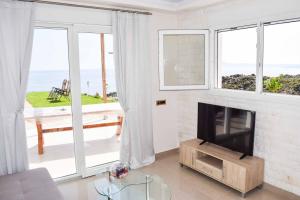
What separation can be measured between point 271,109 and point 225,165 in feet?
3.04

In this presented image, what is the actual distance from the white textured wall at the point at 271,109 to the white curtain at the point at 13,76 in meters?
2.64

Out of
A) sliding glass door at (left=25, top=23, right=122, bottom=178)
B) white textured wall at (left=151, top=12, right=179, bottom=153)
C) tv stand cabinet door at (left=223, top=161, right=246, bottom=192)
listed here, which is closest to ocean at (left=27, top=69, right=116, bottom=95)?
sliding glass door at (left=25, top=23, right=122, bottom=178)

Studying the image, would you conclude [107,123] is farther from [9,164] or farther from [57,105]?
[9,164]

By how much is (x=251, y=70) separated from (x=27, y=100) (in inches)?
121

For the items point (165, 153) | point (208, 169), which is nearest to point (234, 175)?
point (208, 169)

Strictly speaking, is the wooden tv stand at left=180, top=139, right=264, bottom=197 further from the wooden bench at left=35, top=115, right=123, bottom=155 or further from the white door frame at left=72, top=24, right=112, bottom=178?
the white door frame at left=72, top=24, right=112, bottom=178

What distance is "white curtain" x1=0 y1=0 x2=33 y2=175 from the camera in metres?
2.83

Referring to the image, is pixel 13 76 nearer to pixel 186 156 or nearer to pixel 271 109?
pixel 186 156

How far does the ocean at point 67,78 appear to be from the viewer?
3223 millimetres

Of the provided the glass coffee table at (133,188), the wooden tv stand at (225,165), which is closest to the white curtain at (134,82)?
the wooden tv stand at (225,165)

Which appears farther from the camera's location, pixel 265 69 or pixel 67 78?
pixel 67 78

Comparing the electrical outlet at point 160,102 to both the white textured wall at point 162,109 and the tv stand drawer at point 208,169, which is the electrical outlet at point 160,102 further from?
the tv stand drawer at point 208,169

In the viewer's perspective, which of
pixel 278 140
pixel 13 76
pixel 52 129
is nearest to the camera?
pixel 13 76

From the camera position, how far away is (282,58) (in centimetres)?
307
